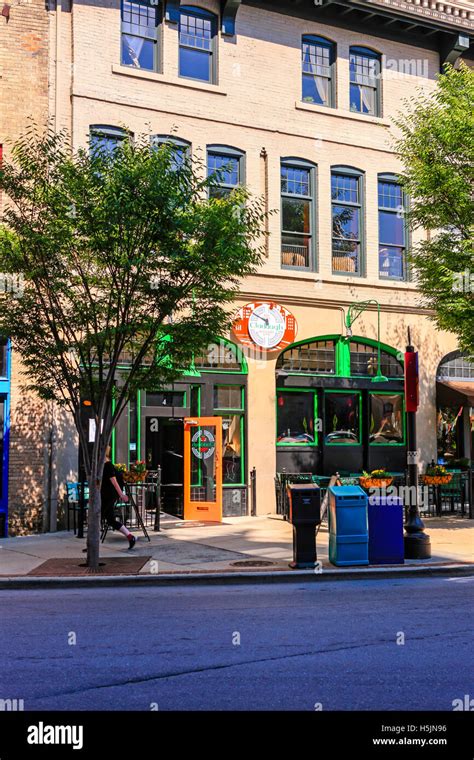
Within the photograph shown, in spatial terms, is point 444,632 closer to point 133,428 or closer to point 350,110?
point 133,428

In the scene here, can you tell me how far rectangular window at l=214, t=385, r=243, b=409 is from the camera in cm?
1861

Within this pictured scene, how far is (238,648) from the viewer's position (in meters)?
7.16

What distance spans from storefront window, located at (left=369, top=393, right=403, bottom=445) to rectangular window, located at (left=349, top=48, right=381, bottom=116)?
24.0 feet

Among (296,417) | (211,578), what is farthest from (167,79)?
(211,578)

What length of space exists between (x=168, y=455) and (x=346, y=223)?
24.7ft

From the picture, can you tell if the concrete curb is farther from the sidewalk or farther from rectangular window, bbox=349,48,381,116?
rectangular window, bbox=349,48,381,116

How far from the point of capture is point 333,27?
67.4 feet

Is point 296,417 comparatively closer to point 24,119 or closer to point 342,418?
point 342,418

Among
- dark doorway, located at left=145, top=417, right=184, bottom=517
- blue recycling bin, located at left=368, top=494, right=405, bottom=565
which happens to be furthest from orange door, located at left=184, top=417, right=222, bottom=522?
blue recycling bin, located at left=368, top=494, right=405, bottom=565

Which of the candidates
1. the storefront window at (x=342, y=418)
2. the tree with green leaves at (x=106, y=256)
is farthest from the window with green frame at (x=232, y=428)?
the tree with green leaves at (x=106, y=256)

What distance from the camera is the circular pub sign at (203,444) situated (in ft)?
57.6

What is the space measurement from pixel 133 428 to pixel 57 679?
37.4 ft

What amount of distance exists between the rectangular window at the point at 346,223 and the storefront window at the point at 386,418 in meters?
3.30
